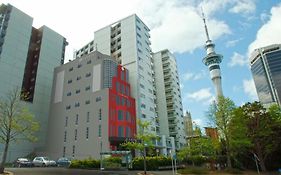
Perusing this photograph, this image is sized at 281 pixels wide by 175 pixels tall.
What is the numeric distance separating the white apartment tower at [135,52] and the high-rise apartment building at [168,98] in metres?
9.87

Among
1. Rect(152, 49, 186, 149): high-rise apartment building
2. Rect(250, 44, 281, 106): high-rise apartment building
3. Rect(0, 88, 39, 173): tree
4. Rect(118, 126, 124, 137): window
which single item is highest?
Rect(250, 44, 281, 106): high-rise apartment building

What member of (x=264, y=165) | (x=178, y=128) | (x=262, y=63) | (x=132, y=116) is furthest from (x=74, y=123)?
(x=262, y=63)

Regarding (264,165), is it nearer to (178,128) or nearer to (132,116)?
(132,116)

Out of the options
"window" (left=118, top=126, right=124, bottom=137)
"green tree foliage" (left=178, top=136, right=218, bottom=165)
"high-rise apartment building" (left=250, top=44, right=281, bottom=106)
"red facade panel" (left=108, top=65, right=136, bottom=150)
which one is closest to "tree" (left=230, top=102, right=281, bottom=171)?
"green tree foliage" (left=178, top=136, right=218, bottom=165)

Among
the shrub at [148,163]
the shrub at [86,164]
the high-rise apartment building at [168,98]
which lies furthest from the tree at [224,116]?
the high-rise apartment building at [168,98]

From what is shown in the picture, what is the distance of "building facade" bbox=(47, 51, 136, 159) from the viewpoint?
6606 cm

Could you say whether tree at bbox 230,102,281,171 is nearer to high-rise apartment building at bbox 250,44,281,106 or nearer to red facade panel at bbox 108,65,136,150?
red facade panel at bbox 108,65,136,150

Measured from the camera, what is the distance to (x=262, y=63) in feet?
630

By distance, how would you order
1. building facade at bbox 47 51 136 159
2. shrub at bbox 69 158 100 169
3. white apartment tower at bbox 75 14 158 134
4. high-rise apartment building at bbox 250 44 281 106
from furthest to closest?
1. high-rise apartment building at bbox 250 44 281 106
2. white apartment tower at bbox 75 14 158 134
3. building facade at bbox 47 51 136 159
4. shrub at bbox 69 158 100 169

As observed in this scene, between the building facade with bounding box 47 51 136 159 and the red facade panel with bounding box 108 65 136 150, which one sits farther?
the building facade with bounding box 47 51 136 159

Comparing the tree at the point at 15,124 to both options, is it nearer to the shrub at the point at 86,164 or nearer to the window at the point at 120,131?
the shrub at the point at 86,164

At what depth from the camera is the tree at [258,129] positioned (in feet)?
136

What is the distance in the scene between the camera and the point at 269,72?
605 ft

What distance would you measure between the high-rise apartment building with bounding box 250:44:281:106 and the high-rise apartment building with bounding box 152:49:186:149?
4181 inches
